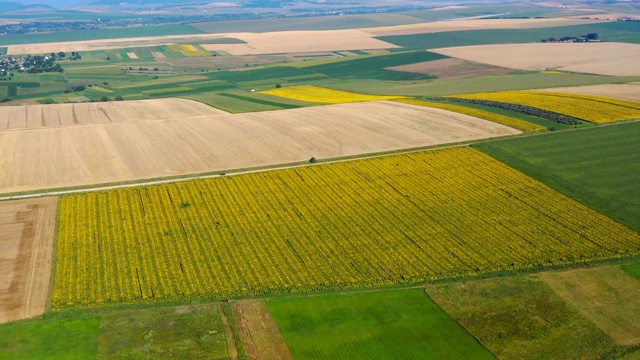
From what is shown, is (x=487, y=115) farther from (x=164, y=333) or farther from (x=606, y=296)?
(x=164, y=333)

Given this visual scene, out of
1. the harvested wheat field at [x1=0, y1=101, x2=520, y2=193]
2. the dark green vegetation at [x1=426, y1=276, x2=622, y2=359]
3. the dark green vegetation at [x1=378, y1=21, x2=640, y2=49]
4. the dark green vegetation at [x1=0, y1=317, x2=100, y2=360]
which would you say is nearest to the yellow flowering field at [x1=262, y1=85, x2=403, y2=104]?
the harvested wheat field at [x1=0, y1=101, x2=520, y2=193]

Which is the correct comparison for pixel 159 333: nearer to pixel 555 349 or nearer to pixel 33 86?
pixel 555 349

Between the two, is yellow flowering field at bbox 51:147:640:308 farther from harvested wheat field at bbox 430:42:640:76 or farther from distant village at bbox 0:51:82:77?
distant village at bbox 0:51:82:77

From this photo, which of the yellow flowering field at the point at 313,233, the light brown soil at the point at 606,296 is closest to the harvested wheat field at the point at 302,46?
the yellow flowering field at the point at 313,233

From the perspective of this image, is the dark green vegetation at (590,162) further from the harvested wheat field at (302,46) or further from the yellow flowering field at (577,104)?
the harvested wheat field at (302,46)

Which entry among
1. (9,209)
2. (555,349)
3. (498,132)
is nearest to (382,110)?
(498,132)

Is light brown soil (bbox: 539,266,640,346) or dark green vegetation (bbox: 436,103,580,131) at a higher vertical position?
dark green vegetation (bbox: 436,103,580,131)
